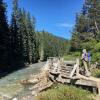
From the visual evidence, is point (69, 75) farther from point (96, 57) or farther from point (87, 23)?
point (87, 23)

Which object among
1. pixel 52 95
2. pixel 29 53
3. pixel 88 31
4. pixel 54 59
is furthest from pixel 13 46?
pixel 52 95

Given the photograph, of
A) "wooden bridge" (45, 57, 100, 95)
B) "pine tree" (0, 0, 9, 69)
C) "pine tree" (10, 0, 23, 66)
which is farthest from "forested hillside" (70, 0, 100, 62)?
"wooden bridge" (45, 57, 100, 95)

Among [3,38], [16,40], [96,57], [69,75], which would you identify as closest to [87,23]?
[3,38]

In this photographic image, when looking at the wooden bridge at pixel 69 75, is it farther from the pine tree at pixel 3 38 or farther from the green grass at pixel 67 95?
the pine tree at pixel 3 38

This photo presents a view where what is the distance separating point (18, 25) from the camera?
74.9 metres

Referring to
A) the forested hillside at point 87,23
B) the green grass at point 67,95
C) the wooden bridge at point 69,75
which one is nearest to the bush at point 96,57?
the wooden bridge at point 69,75

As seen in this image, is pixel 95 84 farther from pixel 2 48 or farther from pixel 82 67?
pixel 2 48

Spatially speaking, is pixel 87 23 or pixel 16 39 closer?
pixel 87 23

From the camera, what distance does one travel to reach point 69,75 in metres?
22.5

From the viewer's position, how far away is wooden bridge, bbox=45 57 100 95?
1964cm

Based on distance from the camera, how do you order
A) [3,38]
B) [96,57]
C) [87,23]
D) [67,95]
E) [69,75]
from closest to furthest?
1. [67,95]
2. [69,75]
3. [96,57]
4. [3,38]
5. [87,23]

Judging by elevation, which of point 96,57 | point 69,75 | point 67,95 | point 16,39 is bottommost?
point 67,95

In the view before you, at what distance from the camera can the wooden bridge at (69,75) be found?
19.6 m

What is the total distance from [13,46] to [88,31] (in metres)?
20.1
